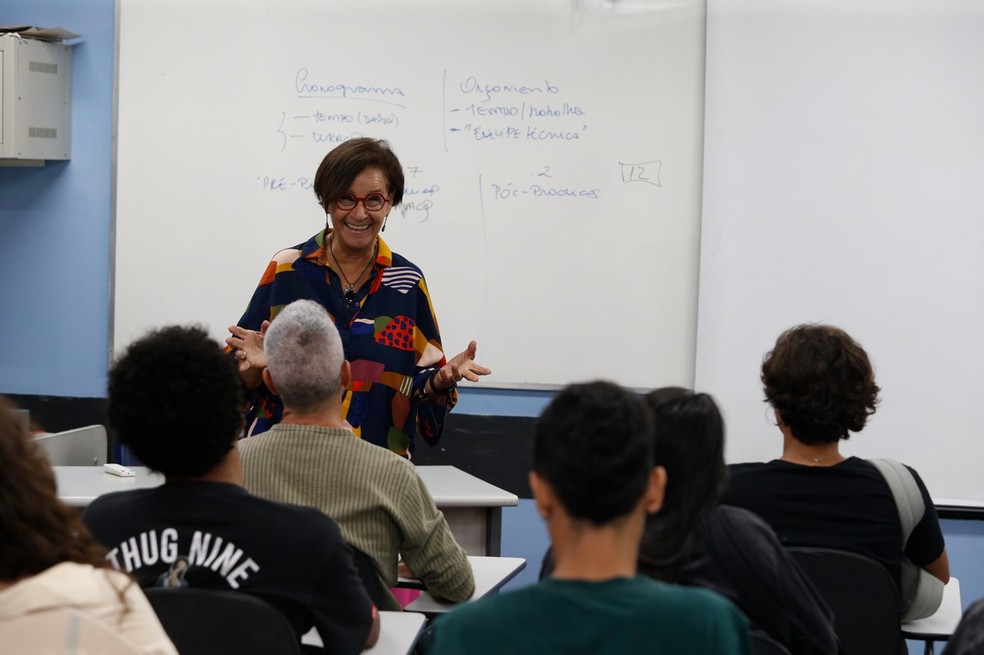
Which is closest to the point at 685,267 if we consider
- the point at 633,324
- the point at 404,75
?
the point at 633,324

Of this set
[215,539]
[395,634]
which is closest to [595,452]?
[215,539]

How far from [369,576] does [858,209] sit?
2462 mm

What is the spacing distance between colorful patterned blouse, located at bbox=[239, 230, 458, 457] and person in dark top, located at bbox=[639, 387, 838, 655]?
1461mm

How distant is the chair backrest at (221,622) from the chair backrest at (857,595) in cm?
98

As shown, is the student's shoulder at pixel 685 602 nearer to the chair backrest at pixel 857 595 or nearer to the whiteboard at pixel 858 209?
the chair backrest at pixel 857 595

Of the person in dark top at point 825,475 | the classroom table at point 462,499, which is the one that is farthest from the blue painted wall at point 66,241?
the person in dark top at point 825,475

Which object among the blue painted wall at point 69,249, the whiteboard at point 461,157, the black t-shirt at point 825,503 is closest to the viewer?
the black t-shirt at point 825,503

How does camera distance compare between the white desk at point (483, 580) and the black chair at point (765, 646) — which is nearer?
the black chair at point (765, 646)

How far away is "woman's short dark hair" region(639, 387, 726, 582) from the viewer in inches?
65.9

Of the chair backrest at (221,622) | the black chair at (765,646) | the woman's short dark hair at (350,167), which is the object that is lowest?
the black chair at (765,646)

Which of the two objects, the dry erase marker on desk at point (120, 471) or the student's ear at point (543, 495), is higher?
the student's ear at point (543, 495)

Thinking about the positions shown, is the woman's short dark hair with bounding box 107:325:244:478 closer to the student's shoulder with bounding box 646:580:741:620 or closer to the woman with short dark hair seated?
the woman with short dark hair seated

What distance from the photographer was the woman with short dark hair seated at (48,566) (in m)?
1.29

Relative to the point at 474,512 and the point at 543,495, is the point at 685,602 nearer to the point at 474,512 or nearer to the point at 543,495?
the point at 543,495
